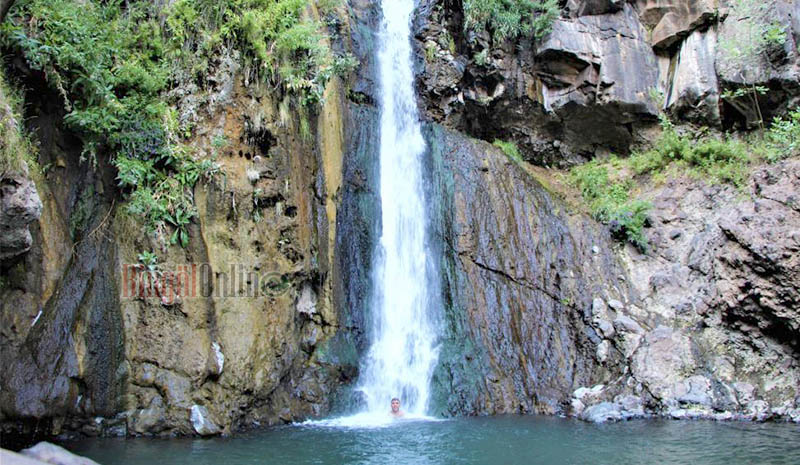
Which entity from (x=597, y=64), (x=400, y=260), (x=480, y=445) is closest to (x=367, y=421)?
(x=480, y=445)

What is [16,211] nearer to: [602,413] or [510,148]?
[602,413]

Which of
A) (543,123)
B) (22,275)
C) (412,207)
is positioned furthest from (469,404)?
(543,123)

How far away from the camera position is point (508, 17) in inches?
628

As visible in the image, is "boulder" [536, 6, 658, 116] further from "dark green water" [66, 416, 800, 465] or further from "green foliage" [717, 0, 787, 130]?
"dark green water" [66, 416, 800, 465]

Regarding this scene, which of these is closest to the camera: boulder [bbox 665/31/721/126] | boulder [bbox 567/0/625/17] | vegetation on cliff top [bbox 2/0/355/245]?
vegetation on cliff top [bbox 2/0/355/245]

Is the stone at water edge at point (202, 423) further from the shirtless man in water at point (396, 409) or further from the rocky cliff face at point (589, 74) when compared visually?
the rocky cliff face at point (589, 74)

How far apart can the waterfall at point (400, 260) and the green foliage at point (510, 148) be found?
3008mm

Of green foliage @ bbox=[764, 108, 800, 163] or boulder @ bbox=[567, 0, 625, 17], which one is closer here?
green foliage @ bbox=[764, 108, 800, 163]

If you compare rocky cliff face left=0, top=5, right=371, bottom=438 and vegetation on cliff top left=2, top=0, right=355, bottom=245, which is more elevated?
vegetation on cliff top left=2, top=0, right=355, bottom=245

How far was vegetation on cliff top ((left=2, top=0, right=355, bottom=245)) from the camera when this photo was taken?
28.6 ft

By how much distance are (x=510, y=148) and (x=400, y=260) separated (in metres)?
5.89

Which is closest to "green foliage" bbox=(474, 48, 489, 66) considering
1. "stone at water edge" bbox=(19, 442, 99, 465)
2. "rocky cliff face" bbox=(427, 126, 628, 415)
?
"rocky cliff face" bbox=(427, 126, 628, 415)

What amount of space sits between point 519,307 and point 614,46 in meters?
8.58

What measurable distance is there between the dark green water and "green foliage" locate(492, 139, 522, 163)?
861cm
